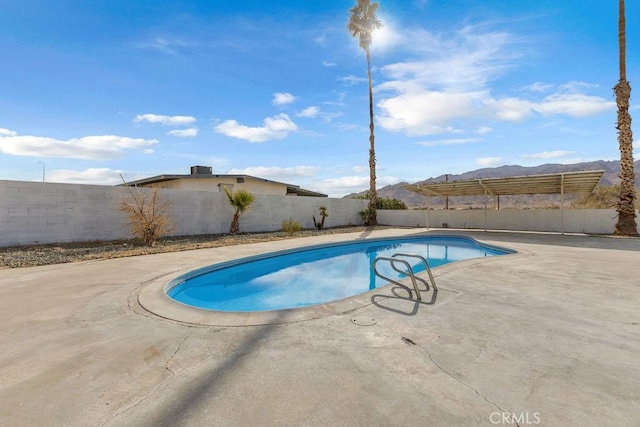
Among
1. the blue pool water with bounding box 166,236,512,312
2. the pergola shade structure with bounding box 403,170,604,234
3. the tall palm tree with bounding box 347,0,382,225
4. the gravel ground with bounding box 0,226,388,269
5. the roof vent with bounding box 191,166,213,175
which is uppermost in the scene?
the tall palm tree with bounding box 347,0,382,225

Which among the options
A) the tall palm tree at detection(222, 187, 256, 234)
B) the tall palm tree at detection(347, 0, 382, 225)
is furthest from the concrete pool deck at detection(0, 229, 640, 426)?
the tall palm tree at detection(347, 0, 382, 225)

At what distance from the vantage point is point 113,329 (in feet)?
11.3

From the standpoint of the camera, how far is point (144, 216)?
10695 mm

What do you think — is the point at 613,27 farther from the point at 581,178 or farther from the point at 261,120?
the point at 261,120

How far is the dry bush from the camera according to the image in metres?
10.6

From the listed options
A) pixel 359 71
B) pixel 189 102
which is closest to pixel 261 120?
pixel 189 102

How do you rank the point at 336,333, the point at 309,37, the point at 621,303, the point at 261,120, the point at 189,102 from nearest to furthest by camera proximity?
the point at 336,333
the point at 621,303
the point at 309,37
the point at 189,102
the point at 261,120

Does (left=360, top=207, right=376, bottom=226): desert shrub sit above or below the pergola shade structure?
below

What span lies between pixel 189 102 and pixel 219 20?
4656 millimetres

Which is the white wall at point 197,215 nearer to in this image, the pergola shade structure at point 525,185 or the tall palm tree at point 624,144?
the tall palm tree at point 624,144

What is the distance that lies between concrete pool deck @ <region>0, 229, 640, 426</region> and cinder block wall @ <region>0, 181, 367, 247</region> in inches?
248
